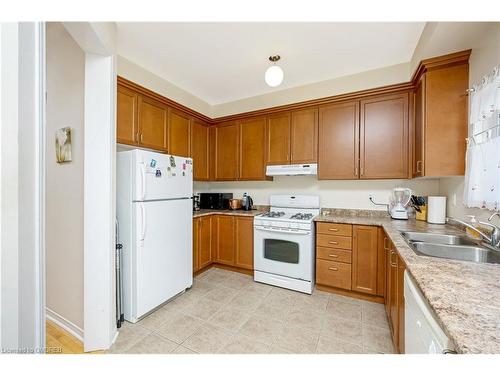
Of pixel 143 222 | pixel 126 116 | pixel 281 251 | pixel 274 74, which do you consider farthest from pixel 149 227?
pixel 274 74

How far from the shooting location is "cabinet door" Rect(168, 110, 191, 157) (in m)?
2.70

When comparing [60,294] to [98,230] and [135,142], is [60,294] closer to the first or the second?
[98,230]

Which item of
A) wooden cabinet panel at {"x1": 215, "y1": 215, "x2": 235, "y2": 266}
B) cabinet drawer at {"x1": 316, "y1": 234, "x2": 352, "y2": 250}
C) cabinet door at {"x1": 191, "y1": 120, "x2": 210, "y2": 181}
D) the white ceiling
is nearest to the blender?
cabinet drawer at {"x1": 316, "y1": 234, "x2": 352, "y2": 250}

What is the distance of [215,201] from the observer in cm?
350

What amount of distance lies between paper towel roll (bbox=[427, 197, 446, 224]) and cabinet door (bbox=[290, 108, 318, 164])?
4.16 feet

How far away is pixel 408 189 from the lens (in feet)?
7.82

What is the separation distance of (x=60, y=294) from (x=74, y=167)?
3.83 feet

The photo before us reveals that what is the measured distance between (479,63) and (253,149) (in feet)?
7.67

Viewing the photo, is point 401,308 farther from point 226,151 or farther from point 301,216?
point 226,151

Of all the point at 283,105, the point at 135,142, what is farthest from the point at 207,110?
the point at 135,142

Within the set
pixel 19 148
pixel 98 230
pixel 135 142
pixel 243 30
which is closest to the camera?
pixel 19 148

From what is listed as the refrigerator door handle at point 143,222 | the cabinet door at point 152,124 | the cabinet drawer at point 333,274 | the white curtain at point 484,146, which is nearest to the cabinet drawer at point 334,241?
the cabinet drawer at point 333,274

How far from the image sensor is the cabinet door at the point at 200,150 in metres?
3.09

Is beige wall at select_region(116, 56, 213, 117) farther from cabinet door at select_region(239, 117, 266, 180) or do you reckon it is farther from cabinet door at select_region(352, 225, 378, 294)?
cabinet door at select_region(352, 225, 378, 294)
